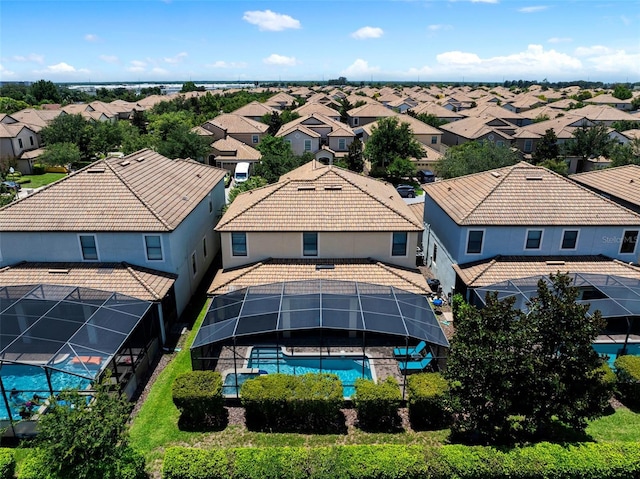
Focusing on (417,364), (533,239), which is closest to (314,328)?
(417,364)

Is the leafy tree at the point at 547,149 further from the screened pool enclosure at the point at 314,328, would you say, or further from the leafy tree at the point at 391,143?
the screened pool enclosure at the point at 314,328

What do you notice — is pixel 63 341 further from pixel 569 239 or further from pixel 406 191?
pixel 406 191

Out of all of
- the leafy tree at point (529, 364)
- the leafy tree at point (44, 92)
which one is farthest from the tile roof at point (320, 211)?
the leafy tree at point (44, 92)

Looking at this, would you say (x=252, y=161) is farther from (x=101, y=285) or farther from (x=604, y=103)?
(x=604, y=103)

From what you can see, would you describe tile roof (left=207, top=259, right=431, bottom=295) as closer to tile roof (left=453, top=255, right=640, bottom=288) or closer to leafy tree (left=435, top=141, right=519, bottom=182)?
tile roof (left=453, top=255, right=640, bottom=288)

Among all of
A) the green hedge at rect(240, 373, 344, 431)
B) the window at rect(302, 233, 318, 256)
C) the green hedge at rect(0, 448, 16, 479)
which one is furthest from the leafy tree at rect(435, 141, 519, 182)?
the green hedge at rect(0, 448, 16, 479)
